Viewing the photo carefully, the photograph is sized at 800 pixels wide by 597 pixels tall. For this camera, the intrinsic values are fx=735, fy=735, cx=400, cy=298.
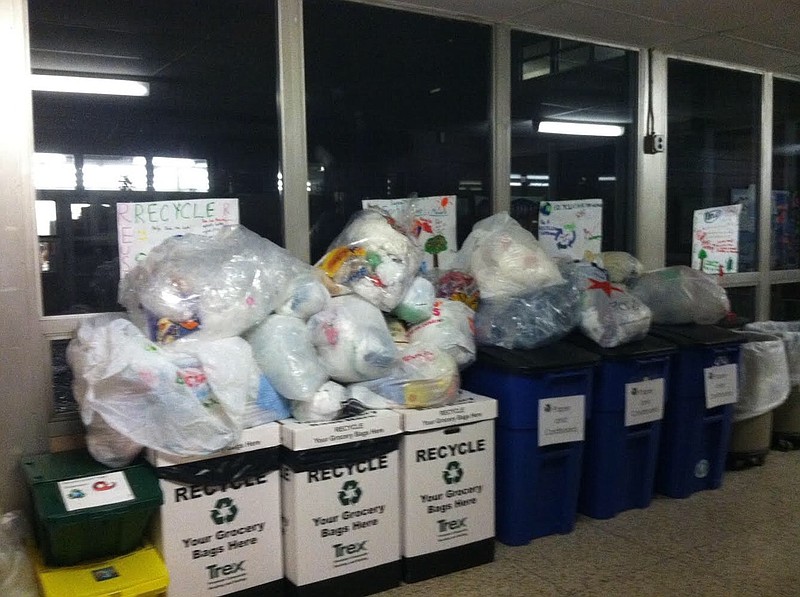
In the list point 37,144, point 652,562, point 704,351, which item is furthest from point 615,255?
point 37,144

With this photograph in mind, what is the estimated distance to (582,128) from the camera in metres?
4.39

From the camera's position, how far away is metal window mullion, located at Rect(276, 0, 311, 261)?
3.20m

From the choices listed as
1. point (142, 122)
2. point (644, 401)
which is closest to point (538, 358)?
point (644, 401)

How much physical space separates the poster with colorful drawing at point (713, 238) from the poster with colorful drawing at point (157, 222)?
10.4ft

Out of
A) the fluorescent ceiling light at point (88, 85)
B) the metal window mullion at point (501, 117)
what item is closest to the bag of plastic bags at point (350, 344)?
the fluorescent ceiling light at point (88, 85)

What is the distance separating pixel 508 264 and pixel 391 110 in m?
1.01

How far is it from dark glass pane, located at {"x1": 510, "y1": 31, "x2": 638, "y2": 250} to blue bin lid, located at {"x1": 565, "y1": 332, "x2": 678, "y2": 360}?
0.94 meters

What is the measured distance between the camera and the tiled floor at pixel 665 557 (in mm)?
2730

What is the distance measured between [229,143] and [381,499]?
163 cm

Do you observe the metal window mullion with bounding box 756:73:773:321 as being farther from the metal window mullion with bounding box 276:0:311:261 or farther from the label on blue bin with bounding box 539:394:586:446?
the metal window mullion with bounding box 276:0:311:261

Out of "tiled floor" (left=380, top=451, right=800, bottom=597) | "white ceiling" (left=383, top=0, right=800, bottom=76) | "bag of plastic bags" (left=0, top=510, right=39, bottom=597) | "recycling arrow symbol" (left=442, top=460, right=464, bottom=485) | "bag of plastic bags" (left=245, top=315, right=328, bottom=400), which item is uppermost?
"white ceiling" (left=383, top=0, right=800, bottom=76)

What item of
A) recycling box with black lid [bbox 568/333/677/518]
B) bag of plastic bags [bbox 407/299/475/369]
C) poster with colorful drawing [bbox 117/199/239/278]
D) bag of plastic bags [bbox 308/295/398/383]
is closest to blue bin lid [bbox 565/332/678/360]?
recycling box with black lid [bbox 568/333/677/518]

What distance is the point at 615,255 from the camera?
13.1 feet

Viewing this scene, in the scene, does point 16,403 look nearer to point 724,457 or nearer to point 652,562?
point 652,562
